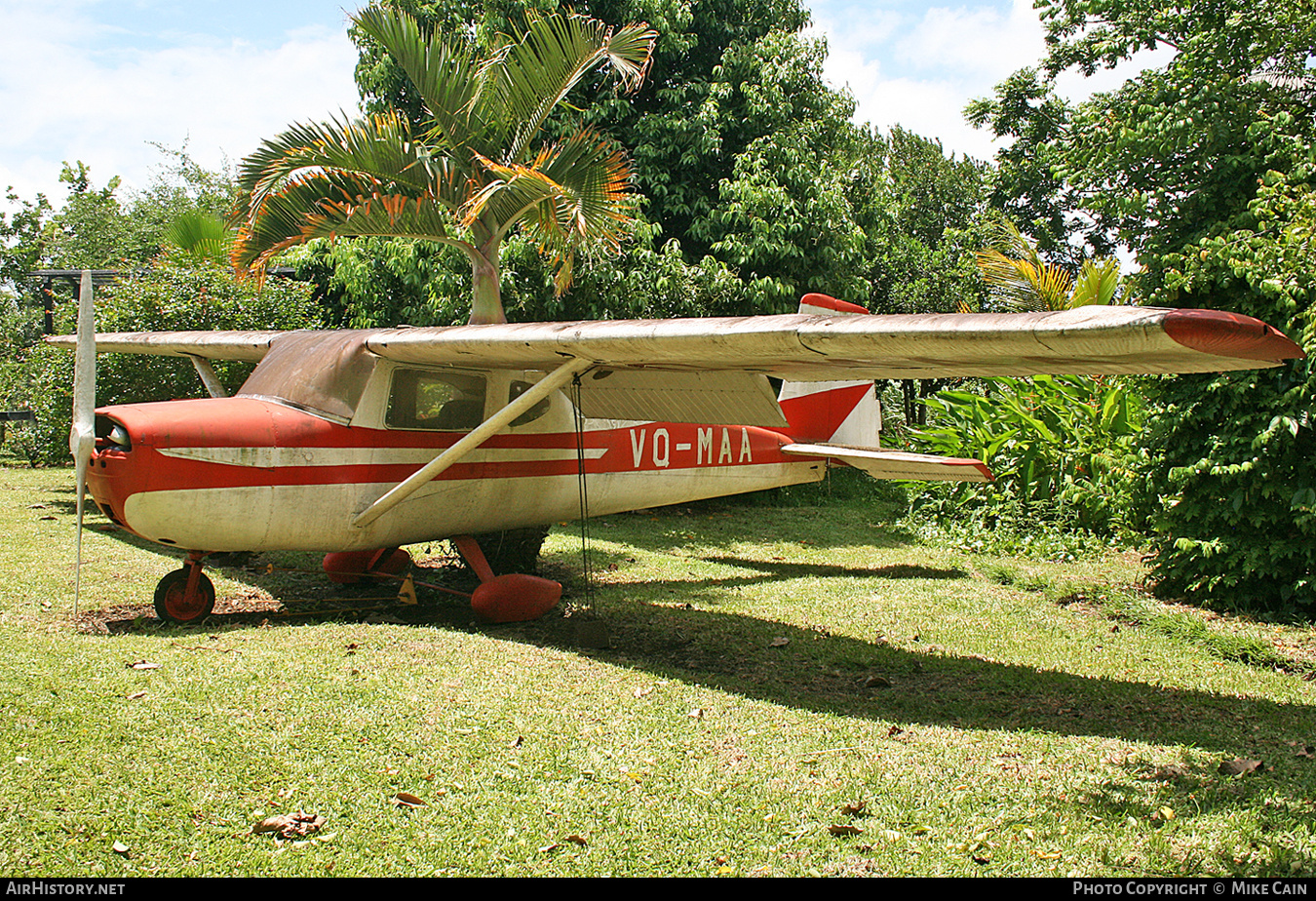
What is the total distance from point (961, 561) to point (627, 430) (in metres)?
4.20

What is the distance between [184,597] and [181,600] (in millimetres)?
27

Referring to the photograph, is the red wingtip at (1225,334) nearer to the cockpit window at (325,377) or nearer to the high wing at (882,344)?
the high wing at (882,344)

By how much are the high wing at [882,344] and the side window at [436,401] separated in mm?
204

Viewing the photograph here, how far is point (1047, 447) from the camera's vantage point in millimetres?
10617

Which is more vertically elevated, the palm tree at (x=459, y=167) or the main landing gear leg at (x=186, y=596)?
the palm tree at (x=459, y=167)

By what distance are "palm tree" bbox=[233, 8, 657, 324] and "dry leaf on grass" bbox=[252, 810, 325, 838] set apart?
19.8 feet

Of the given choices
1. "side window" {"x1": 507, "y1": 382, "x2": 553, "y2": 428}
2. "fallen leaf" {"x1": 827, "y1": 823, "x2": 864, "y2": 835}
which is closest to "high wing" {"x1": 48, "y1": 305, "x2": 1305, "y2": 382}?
"side window" {"x1": 507, "y1": 382, "x2": 553, "y2": 428}

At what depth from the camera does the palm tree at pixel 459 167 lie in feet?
27.8

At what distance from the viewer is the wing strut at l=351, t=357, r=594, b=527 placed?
5.91m

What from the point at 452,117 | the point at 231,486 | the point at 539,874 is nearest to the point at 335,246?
the point at 452,117

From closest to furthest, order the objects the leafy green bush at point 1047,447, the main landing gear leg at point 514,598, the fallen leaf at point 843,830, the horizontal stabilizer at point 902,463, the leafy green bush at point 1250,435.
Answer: the fallen leaf at point 843,830 < the leafy green bush at point 1250,435 < the main landing gear leg at point 514,598 < the horizontal stabilizer at point 902,463 < the leafy green bush at point 1047,447

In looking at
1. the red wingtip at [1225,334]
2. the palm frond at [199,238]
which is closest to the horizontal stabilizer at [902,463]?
the red wingtip at [1225,334]

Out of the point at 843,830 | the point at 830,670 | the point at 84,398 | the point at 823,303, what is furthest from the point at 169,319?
the point at 843,830

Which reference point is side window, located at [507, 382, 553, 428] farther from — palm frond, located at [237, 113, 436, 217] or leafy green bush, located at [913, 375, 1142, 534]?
leafy green bush, located at [913, 375, 1142, 534]
